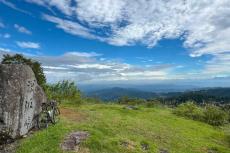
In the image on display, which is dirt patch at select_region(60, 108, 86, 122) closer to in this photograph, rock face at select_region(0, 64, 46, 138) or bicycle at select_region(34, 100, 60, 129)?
bicycle at select_region(34, 100, 60, 129)

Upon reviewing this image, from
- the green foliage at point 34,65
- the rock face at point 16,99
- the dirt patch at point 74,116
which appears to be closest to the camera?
the rock face at point 16,99

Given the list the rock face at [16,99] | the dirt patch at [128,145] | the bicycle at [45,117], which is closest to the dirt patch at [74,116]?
the bicycle at [45,117]

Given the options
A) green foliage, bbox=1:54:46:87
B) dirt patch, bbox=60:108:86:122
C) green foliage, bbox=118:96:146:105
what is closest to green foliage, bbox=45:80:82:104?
green foliage, bbox=1:54:46:87

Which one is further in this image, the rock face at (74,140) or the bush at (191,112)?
the bush at (191,112)

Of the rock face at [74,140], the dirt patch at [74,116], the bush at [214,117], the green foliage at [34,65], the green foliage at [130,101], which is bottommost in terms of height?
the bush at [214,117]

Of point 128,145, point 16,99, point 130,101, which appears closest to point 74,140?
point 128,145

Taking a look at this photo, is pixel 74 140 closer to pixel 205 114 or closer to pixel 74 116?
pixel 74 116

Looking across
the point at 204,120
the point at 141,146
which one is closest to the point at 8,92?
the point at 141,146

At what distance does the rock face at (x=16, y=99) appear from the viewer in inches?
893

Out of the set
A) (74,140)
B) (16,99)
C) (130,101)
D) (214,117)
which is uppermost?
(16,99)

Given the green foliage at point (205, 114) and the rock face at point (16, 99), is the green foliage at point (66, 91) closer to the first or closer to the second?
the green foliage at point (205, 114)

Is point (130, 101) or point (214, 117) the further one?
point (130, 101)

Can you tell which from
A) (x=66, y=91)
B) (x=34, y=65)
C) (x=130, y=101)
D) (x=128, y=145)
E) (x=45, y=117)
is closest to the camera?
(x=128, y=145)

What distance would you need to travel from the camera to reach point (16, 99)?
23.6 metres
